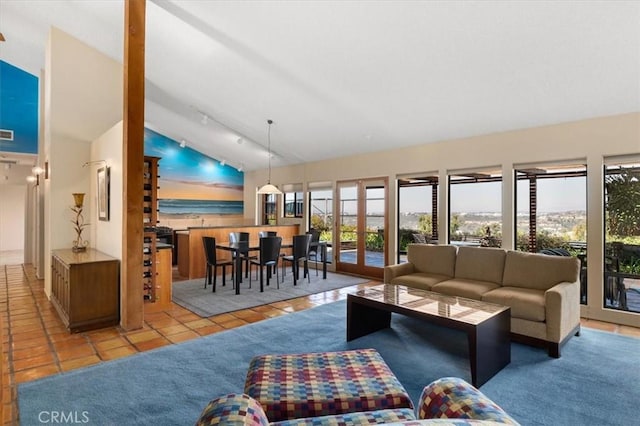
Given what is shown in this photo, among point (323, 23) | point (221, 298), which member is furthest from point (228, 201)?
point (323, 23)

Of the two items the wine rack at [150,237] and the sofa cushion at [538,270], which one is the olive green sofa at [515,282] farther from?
the wine rack at [150,237]

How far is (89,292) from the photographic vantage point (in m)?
3.68

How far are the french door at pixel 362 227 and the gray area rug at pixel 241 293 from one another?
435mm

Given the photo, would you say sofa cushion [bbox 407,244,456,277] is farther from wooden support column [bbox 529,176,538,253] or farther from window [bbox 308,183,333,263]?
window [bbox 308,183,333,263]

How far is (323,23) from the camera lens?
3469 mm

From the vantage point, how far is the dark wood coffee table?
258 cm

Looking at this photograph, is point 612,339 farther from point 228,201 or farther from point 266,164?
point 228,201

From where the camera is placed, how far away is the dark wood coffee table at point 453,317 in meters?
2.58

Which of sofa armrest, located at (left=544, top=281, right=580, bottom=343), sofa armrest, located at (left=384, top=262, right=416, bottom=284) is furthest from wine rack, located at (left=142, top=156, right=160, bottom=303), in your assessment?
sofa armrest, located at (left=544, top=281, right=580, bottom=343)

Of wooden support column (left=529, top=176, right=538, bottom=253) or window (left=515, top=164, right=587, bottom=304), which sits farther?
wooden support column (left=529, top=176, right=538, bottom=253)

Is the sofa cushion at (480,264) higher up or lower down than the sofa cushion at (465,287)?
higher up

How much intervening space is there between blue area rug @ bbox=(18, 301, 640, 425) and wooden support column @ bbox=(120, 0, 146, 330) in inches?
34.7

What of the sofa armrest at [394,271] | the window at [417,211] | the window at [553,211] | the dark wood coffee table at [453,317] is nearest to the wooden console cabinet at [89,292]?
the dark wood coffee table at [453,317]

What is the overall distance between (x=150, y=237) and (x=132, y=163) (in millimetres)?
1203
